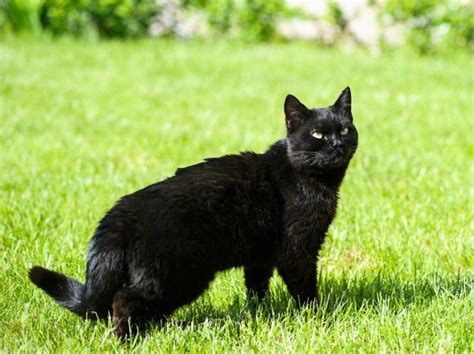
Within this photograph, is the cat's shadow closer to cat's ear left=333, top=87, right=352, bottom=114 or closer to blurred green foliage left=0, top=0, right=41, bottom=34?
cat's ear left=333, top=87, right=352, bottom=114

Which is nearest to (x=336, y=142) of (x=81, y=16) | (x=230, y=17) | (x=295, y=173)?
(x=295, y=173)

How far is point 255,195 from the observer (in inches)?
137

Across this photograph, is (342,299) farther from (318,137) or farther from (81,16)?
(81,16)

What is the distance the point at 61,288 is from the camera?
3.27 m

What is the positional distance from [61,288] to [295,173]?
1.23 meters

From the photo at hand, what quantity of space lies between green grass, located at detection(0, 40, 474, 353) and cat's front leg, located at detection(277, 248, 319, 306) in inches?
3.7

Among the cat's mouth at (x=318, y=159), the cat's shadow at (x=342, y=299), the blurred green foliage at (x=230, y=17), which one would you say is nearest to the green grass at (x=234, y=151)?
the cat's shadow at (x=342, y=299)

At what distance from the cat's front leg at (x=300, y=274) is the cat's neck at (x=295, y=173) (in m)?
0.38

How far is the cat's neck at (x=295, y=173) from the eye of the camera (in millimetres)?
3680

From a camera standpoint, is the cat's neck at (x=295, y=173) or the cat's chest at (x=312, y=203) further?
the cat's neck at (x=295, y=173)

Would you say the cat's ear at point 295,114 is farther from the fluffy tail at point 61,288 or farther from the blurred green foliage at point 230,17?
the blurred green foliage at point 230,17

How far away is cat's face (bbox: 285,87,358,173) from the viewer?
370 centimetres

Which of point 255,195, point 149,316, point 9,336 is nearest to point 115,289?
point 149,316

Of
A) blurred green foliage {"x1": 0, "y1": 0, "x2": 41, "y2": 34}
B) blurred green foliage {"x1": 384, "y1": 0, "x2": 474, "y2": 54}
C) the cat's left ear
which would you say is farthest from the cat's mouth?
blurred green foliage {"x1": 0, "y1": 0, "x2": 41, "y2": 34}
